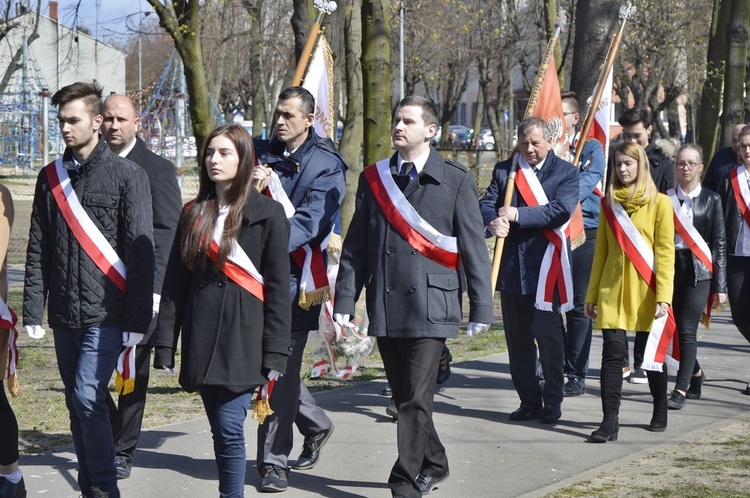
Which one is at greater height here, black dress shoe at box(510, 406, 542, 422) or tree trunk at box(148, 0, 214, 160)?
tree trunk at box(148, 0, 214, 160)

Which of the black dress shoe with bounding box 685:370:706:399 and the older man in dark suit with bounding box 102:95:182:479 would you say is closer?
the older man in dark suit with bounding box 102:95:182:479

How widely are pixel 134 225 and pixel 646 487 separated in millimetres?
2903

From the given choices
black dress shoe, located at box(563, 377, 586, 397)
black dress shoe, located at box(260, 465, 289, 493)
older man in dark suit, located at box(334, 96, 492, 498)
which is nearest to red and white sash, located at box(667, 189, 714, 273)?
black dress shoe, located at box(563, 377, 586, 397)

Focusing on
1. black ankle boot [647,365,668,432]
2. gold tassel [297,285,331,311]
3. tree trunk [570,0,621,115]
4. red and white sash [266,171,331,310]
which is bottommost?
black ankle boot [647,365,668,432]

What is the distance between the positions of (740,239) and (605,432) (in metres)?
2.38

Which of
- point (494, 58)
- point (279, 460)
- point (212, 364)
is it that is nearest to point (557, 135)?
point (279, 460)

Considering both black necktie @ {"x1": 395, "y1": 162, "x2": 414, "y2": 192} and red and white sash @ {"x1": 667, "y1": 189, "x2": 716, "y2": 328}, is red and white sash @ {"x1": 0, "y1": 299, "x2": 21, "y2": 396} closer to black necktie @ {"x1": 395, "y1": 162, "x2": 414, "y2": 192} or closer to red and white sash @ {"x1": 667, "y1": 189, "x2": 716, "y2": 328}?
black necktie @ {"x1": 395, "y1": 162, "x2": 414, "y2": 192}

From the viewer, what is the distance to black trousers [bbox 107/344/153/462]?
250 inches

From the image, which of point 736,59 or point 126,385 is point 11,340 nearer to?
point 126,385

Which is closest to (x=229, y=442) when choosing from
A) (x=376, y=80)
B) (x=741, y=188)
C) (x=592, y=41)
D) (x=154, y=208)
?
(x=154, y=208)

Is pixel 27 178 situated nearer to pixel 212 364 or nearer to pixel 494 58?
pixel 494 58

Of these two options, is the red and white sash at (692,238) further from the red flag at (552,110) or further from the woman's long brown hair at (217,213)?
the woman's long brown hair at (217,213)

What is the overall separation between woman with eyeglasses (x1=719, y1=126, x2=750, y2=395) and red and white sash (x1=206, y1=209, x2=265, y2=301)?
4.72 m

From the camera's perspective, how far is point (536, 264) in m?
7.59
